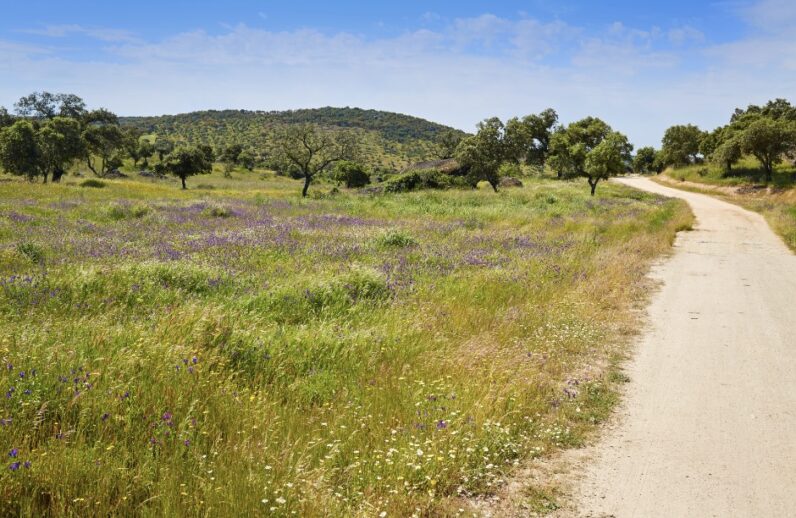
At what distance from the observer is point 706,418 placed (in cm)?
527

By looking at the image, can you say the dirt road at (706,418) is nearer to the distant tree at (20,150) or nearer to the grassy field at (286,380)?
the grassy field at (286,380)

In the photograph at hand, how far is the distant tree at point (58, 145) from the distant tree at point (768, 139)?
7369 centimetres

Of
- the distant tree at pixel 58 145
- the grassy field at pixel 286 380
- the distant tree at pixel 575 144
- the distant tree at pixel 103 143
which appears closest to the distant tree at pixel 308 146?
the distant tree at pixel 575 144

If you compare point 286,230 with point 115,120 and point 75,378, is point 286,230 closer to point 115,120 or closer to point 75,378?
point 75,378

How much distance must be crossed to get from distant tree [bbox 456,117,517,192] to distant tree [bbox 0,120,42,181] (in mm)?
47984

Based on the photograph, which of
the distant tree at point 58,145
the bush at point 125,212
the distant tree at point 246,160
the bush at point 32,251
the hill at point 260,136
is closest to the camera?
the bush at point 32,251

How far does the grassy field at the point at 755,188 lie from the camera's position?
26891 millimetres

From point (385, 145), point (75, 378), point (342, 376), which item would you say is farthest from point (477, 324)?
point (385, 145)

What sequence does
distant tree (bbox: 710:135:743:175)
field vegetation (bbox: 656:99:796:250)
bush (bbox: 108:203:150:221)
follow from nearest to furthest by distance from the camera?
1. bush (bbox: 108:203:150:221)
2. field vegetation (bbox: 656:99:796:250)
3. distant tree (bbox: 710:135:743:175)

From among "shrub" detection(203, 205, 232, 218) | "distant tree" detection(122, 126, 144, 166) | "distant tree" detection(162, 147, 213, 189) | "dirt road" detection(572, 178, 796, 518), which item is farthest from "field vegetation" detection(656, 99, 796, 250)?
"distant tree" detection(122, 126, 144, 166)

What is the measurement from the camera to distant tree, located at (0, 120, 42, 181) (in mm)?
52062

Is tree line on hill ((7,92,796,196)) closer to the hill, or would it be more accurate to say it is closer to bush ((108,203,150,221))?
bush ((108,203,150,221))

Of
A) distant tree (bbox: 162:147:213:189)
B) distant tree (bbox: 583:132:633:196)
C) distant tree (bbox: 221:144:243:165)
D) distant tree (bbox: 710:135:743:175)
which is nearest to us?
distant tree (bbox: 583:132:633:196)

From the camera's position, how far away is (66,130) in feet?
188
